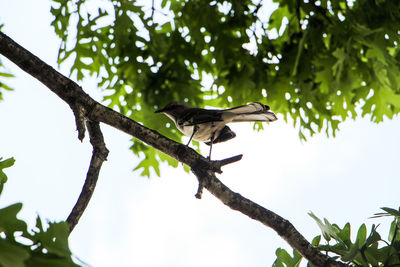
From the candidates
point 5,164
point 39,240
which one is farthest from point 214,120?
point 39,240

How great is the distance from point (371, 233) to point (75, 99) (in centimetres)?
153

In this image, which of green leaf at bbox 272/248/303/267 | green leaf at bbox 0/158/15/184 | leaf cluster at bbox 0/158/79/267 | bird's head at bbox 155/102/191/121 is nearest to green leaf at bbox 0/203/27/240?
leaf cluster at bbox 0/158/79/267

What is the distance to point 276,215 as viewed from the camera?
1959mm

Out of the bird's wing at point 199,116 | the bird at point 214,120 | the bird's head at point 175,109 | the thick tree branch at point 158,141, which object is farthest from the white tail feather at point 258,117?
the thick tree branch at point 158,141

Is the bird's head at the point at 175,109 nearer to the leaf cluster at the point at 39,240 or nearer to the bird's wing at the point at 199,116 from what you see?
the bird's wing at the point at 199,116

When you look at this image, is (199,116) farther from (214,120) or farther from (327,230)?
(327,230)

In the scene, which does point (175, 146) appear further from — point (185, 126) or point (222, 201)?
point (185, 126)

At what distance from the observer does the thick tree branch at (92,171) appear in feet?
5.88

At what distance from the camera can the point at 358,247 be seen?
188cm

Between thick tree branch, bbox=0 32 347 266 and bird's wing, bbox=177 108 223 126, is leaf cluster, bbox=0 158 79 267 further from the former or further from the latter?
bird's wing, bbox=177 108 223 126

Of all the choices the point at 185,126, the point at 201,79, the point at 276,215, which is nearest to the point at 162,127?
the point at 201,79

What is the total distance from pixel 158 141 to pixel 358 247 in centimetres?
102

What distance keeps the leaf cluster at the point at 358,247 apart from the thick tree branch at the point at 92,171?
938mm

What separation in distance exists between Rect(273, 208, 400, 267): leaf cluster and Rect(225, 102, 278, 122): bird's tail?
0.92 metres
